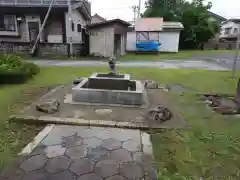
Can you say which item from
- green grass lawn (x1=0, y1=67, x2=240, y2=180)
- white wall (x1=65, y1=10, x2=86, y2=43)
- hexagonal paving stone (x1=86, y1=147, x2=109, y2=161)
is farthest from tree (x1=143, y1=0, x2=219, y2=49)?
hexagonal paving stone (x1=86, y1=147, x2=109, y2=161)

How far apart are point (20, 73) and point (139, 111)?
5.51 metres

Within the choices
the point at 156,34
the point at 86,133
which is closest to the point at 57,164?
the point at 86,133

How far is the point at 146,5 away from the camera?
3397cm

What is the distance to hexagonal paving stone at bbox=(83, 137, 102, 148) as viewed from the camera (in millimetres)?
3779

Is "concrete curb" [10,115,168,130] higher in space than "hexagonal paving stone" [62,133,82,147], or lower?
higher

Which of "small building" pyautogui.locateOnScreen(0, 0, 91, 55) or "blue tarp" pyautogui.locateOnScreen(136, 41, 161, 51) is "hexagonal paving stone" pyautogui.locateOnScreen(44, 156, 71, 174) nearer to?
"small building" pyautogui.locateOnScreen(0, 0, 91, 55)

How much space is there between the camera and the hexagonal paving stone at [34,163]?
10.2ft

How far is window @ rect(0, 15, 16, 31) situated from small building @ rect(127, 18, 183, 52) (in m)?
12.0

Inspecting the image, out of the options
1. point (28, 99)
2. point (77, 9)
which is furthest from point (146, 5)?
point (28, 99)

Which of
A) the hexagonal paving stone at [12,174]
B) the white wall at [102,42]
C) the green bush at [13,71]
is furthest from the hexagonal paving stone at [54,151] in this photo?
the white wall at [102,42]

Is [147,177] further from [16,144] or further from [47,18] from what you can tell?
[47,18]

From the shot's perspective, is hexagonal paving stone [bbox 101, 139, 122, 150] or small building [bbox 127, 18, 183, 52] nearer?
hexagonal paving stone [bbox 101, 139, 122, 150]

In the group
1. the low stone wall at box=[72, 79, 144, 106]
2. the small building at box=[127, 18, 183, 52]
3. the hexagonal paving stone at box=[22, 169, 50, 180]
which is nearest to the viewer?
the hexagonal paving stone at box=[22, 169, 50, 180]

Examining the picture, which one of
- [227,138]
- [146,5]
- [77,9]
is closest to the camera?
[227,138]
